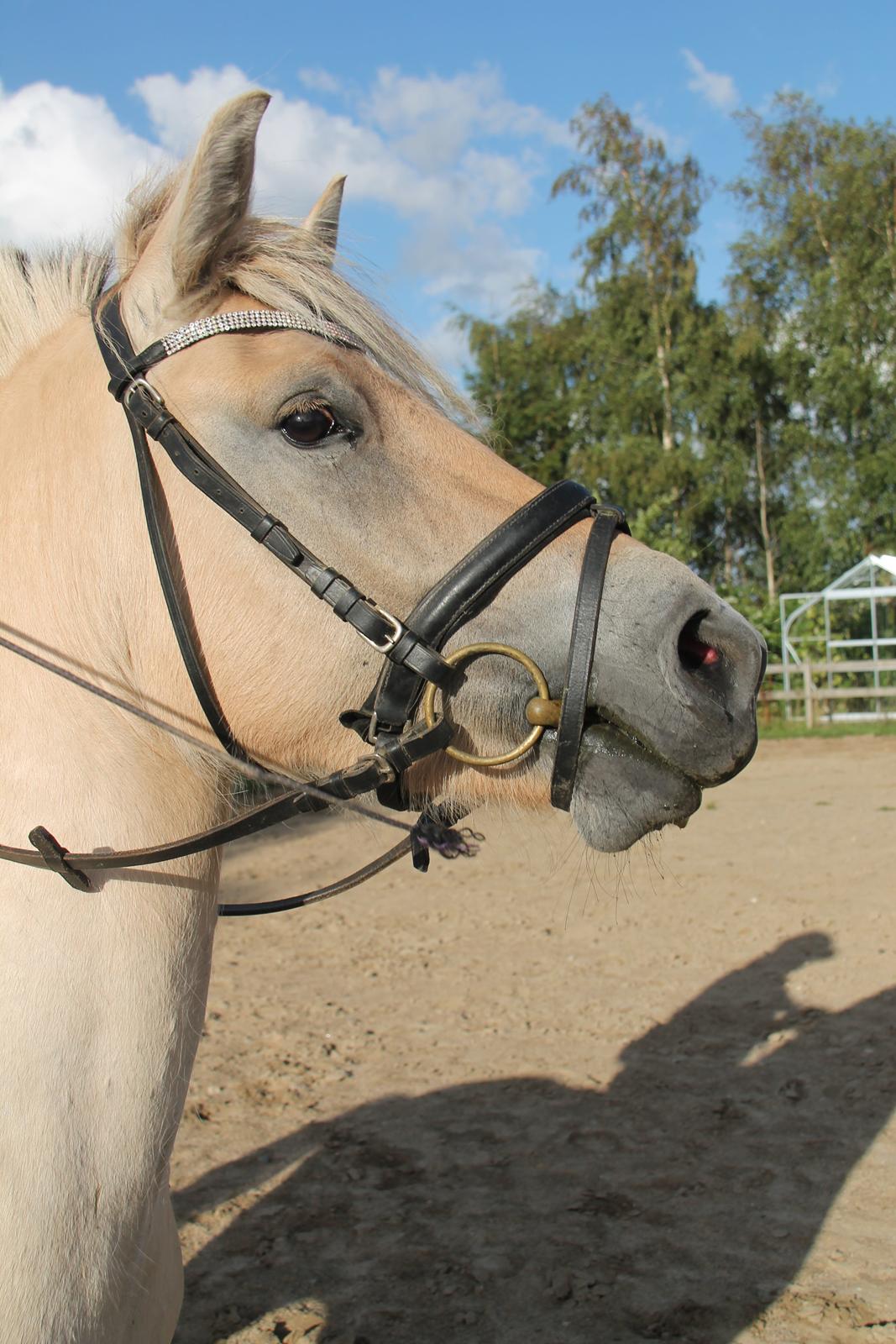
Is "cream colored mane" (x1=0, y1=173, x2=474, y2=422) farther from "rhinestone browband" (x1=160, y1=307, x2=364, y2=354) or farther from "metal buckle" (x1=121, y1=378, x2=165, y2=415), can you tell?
"metal buckle" (x1=121, y1=378, x2=165, y2=415)

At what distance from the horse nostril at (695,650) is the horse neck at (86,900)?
93cm

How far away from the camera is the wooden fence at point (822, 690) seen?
1970 cm

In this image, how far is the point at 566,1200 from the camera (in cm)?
386

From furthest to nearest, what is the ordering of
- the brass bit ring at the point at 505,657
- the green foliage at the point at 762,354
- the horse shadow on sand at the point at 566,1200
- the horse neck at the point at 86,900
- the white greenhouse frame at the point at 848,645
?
the green foliage at the point at 762,354 → the white greenhouse frame at the point at 848,645 → the horse shadow on sand at the point at 566,1200 → the brass bit ring at the point at 505,657 → the horse neck at the point at 86,900

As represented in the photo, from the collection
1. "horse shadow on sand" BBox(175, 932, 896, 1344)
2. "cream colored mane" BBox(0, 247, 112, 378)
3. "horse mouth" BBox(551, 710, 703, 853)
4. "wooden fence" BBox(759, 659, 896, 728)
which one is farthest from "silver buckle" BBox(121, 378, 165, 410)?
"wooden fence" BBox(759, 659, 896, 728)

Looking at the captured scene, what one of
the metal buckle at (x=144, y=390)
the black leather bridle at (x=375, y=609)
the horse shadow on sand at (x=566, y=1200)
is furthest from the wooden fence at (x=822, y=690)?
the metal buckle at (x=144, y=390)

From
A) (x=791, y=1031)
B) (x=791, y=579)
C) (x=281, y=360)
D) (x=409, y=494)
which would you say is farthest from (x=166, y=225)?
(x=791, y=579)

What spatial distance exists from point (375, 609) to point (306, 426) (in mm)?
363

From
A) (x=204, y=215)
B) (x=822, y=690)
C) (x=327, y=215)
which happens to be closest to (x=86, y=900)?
(x=204, y=215)

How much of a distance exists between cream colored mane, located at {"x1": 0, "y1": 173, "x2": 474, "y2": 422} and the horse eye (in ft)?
0.76

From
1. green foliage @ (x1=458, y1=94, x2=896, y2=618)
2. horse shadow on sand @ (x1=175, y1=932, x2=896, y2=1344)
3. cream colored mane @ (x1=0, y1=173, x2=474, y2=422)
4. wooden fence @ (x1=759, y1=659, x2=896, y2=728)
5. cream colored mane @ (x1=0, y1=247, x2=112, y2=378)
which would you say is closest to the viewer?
cream colored mane @ (x1=0, y1=173, x2=474, y2=422)

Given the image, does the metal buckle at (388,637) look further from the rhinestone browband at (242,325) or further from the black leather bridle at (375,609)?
the rhinestone browband at (242,325)

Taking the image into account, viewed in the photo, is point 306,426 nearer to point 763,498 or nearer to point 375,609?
point 375,609

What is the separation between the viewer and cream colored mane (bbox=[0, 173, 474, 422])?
6.08ft
